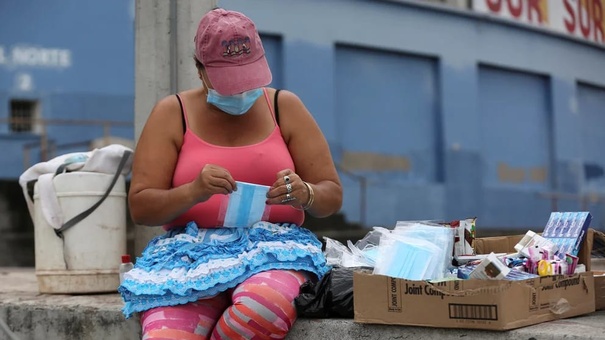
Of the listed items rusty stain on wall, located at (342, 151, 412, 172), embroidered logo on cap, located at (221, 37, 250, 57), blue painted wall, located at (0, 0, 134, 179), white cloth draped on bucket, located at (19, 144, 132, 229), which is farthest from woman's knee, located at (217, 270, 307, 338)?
rusty stain on wall, located at (342, 151, 412, 172)

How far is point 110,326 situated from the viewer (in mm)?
3492

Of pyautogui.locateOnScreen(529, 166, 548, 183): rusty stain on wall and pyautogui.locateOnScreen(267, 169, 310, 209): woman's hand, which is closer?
pyautogui.locateOnScreen(267, 169, 310, 209): woman's hand

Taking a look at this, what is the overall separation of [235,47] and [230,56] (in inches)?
1.5

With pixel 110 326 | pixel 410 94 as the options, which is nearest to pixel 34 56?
pixel 410 94

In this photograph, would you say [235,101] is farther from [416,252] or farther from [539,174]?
[539,174]

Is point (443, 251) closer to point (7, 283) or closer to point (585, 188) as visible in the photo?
point (7, 283)

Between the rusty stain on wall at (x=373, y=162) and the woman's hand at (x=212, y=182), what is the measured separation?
875cm

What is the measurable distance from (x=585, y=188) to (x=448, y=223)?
1198 cm

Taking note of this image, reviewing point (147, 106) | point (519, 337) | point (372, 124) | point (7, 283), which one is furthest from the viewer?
point (372, 124)

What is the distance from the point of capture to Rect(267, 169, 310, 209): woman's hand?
263 cm

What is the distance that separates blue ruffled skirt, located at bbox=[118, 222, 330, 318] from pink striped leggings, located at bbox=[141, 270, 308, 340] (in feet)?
0.13

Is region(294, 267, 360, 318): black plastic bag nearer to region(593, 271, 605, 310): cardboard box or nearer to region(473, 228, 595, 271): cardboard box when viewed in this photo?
region(473, 228, 595, 271): cardboard box

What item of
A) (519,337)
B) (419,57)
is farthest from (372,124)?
(519,337)

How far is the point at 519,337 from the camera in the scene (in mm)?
2404
